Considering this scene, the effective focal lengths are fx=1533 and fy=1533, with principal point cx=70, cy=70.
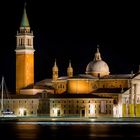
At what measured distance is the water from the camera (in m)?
162

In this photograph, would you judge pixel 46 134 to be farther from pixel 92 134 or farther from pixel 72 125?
pixel 72 125

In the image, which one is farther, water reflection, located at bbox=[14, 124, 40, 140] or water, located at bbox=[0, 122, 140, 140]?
water reflection, located at bbox=[14, 124, 40, 140]

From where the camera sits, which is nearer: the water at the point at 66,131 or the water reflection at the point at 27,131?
the water at the point at 66,131

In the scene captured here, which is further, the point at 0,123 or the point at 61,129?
the point at 0,123

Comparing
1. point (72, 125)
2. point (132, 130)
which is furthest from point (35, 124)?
point (132, 130)

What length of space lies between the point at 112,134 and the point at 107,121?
1309 inches

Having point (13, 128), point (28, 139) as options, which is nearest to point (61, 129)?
point (13, 128)

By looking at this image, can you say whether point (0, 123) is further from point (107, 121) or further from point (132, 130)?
point (132, 130)

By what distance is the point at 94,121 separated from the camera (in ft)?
652

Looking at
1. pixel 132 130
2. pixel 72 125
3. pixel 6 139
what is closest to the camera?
pixel 6 139

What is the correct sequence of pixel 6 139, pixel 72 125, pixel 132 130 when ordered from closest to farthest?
1. pixel 6 139
2. pixel 132 130
3. pixel 72 125

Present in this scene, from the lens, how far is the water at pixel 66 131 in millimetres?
161750

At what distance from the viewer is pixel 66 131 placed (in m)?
172

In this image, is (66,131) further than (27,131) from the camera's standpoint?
No
